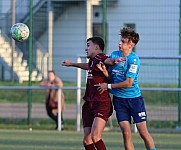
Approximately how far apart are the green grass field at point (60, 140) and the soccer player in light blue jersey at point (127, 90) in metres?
2.71

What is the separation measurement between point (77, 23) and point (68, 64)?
1148cm

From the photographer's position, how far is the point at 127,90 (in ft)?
34.3

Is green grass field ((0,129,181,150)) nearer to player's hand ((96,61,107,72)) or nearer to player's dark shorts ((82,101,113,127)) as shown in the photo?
player's dark shorts ((82,101,113,127))


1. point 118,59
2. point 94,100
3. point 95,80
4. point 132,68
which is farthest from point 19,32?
point 132,68

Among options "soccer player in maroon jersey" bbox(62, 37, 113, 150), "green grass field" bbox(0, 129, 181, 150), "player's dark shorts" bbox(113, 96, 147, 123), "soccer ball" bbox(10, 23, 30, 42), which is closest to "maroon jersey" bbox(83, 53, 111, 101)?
"soccer player in maroon jersey" bbox(62, 37, 113, 150)

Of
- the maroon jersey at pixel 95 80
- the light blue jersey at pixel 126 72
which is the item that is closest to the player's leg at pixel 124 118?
the light blue jersey at pixel 126 72

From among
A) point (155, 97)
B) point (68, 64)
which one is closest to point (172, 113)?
point (155, 97)

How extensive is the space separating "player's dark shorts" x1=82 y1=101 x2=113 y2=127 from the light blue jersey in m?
0.24

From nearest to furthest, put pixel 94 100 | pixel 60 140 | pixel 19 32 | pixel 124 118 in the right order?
pixel 124 118 → pixel 94 100 → pixel 19 32 → pixel 60 140

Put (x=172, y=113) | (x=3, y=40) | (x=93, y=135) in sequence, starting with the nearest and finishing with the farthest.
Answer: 1. (x=93, y=135)
2. (x=172, y=113)
3. (x=3, y=40)

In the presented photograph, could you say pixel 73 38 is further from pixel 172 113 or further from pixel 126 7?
pixel 172 113

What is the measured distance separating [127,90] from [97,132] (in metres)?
0.77

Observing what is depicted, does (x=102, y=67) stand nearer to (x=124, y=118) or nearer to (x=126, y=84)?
(x=126, y=84)

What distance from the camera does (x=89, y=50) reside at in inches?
421
